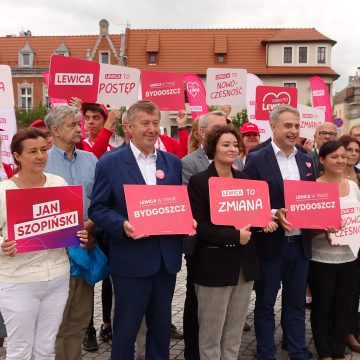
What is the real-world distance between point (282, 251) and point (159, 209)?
1.35 meters

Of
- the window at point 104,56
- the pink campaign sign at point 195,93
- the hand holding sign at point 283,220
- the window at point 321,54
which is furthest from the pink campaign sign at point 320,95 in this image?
the window at point 321,54

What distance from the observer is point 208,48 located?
196ft

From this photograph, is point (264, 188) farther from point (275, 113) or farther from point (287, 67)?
point (287, 67)

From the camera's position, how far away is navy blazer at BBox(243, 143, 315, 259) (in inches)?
180

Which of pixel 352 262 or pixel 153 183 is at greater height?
pixel 153 183

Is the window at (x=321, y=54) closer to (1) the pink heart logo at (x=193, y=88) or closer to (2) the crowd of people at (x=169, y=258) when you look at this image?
(1) the pink heart logo at (x=193, y=88)

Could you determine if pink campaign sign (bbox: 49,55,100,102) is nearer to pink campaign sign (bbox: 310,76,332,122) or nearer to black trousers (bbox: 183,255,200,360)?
black trousers (bbox: 183,255,200,360)

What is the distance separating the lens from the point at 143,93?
7.61 metres

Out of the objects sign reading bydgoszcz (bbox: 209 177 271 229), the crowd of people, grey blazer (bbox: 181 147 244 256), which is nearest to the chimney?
the crowd of people

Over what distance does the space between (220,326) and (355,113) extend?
157 feet

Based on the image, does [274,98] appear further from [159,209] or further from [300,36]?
[300,36]

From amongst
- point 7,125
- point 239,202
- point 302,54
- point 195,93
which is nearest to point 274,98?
point 195,93

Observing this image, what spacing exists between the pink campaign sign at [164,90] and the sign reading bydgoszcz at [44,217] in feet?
12.9

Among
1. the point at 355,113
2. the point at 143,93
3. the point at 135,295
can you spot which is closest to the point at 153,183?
the point at 135,295
